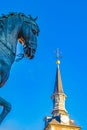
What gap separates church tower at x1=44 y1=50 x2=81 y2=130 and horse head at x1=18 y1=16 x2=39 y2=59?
63921mm

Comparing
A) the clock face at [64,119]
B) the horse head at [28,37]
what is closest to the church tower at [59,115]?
the clock face at [64,119]

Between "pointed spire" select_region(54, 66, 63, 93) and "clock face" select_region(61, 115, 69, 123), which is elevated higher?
"pointed spire" select_region(54, 66, 63, 93)

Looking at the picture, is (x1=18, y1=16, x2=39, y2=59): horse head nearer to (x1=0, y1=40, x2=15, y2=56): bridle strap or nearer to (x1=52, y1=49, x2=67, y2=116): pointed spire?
(x1=0, y1=40, x2=15, y2=56): bridle strap

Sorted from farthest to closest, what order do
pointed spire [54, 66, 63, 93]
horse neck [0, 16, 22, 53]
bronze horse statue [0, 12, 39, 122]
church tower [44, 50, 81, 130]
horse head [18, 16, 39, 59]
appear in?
1. pointed spire [54, 66, 63, 93]
2. church tower [44, 50, 81, 130]
3. horse head [18, 16, 39, 59]
4. horse neck [0, 16, 22, 53]
5. bronze horse statue [0, 12, 39, 122]

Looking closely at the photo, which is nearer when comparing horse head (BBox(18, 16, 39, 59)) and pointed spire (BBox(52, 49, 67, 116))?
horse head (BBox(18, 16, 39, 59))

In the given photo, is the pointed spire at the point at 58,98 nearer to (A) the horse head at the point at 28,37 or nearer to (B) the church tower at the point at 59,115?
(B) the church tower at the point at 59,115

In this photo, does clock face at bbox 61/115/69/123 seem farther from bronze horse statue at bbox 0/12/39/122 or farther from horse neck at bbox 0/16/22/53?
horse neck at bbox 0/16/22/53

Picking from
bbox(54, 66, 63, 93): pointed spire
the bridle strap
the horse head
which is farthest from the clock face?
the bridle strap

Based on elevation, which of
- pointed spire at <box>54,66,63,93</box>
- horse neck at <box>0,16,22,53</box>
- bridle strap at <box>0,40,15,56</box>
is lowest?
bridle strap at <box>0,40,15,56</box>

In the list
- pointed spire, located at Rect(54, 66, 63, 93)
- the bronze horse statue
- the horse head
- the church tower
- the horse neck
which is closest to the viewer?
the bronze horse statue

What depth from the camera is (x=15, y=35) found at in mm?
11672

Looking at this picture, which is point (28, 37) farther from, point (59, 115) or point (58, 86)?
point (58, 86)

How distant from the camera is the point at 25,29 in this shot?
39.0ft

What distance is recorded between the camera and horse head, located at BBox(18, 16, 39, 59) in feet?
38.9
